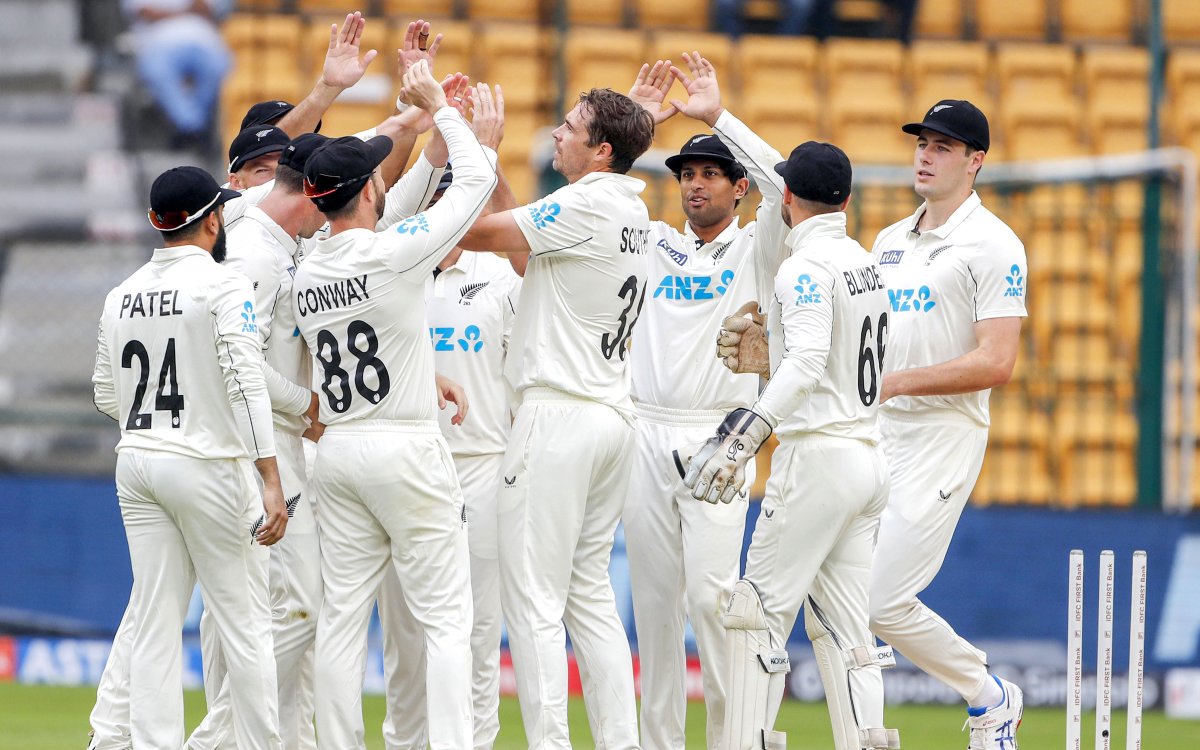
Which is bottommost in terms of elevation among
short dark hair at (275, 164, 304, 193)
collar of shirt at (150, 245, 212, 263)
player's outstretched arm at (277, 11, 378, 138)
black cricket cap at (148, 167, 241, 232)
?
collar of shirt at (150, 245, 212, 263)

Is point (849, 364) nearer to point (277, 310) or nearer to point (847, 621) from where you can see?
point (847, 621)

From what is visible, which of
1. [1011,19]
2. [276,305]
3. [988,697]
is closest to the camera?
[276,305]

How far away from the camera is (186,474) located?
19.0 feet

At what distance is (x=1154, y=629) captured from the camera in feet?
33.2

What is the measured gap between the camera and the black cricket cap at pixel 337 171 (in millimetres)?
5832

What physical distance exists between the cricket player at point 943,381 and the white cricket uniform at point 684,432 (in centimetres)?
60

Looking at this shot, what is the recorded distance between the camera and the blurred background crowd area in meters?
10.9

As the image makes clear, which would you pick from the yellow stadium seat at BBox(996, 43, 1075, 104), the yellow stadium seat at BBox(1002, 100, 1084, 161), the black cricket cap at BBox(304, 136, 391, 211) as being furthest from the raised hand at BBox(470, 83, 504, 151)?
the yellow stadium seat at BBox(996, 43, 1075, 104)

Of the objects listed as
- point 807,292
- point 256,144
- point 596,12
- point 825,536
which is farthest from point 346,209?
point 596,12

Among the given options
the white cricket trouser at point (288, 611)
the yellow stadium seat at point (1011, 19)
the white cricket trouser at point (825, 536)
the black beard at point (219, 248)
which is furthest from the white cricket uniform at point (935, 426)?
the yellow stadium seat at point (1011, 19)

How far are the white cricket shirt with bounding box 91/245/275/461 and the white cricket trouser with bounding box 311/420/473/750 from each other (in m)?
0.33

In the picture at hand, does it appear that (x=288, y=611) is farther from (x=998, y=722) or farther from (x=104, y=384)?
(x=998, y=722)

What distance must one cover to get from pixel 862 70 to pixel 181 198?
837cm

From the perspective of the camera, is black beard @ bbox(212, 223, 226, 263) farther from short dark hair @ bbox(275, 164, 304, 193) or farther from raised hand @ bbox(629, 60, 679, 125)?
raised hand @ bbox(629, 60, 679, 125)
